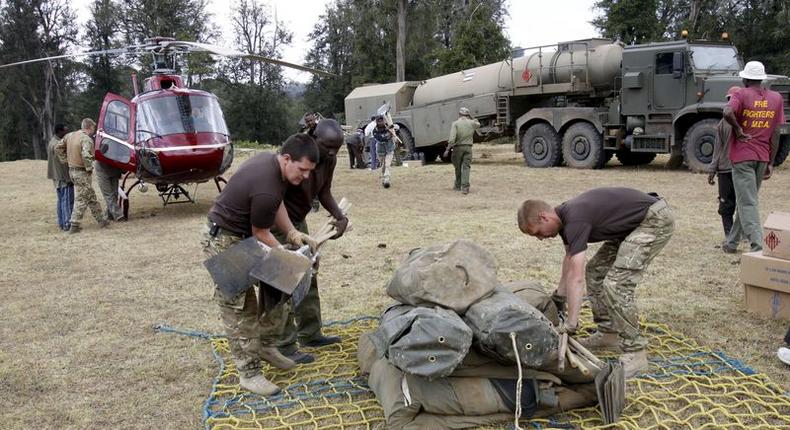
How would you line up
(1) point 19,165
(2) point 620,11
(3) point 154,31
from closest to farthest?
1. (1) point 19,165
2. (2) point 620,11
3. (3) point 154,31

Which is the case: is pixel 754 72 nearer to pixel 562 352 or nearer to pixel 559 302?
pixel 559 302

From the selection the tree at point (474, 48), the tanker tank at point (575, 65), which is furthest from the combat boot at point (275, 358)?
the tree at point (474, 48)

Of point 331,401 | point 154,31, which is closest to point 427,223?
point 331,401

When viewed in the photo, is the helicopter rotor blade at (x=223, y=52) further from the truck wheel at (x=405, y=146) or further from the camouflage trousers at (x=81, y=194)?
the truck wheel at (x=405, y=146)

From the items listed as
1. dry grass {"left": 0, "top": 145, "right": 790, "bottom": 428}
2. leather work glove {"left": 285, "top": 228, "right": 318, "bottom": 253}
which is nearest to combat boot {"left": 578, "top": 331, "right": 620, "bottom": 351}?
dry grass {"left": 0, "top": 145, "right": 790, "bottom": 428}

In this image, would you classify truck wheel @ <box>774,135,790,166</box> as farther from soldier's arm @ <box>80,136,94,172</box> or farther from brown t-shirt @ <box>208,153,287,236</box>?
soldier's arm @ <box>80,136,94,172</box>

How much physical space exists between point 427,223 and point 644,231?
529 centimetres

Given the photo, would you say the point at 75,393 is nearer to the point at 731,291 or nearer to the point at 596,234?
A: the point at 596,234

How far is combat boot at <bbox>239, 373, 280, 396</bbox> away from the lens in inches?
142

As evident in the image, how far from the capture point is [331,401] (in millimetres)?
3521

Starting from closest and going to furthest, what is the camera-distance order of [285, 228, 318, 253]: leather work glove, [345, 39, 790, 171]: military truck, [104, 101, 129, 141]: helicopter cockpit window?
[285, 228, 318, 253]: leather work glove
[104, 101, 129, 141]: helicopter cockpit window
[345, 39, 790, 171]: military truck

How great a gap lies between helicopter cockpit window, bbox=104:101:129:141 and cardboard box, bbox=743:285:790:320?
348 inches

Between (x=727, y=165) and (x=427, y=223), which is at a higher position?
(x=727, y=165)

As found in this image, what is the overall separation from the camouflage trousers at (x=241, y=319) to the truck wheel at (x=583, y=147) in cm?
1191
